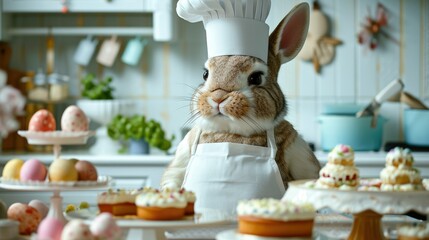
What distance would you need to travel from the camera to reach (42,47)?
11.8ft

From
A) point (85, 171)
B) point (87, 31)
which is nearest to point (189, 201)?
point (85, 171)

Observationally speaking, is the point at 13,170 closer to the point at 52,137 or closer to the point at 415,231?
the point at 52,137

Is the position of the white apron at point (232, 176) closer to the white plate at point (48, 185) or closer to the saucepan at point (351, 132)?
the white plate at point (48, 185)

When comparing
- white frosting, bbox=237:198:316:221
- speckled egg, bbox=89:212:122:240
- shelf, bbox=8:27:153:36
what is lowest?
speckled egg, bbox=89:212:122:240

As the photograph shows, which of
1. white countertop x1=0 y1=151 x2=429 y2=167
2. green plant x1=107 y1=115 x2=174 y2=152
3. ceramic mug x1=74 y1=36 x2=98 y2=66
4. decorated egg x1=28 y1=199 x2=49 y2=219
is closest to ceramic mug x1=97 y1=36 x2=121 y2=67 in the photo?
ceramic mug x1=74 y1=36 x2=98 y2=66

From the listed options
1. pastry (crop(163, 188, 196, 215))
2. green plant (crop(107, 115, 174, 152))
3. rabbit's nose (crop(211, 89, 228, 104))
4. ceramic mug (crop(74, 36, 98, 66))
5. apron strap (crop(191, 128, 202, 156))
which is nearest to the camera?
pastry (crop(163, 188, 196, 215))

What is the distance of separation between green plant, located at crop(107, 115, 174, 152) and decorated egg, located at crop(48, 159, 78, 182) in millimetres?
1812

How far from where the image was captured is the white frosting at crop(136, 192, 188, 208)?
130cm

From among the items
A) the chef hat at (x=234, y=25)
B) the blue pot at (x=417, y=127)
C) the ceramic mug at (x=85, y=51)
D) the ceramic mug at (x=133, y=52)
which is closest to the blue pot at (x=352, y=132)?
the blue pot at (x=417, y=127)

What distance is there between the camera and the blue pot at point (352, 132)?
126 inches

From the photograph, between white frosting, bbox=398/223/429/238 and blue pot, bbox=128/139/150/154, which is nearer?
white frosting, bbox=398/223/429/238

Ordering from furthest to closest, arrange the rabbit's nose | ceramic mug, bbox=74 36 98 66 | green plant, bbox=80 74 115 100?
ceramic mug, bbox=74 36 98 66, green plant, bbox=80 74 115 100, the rabbit's nose

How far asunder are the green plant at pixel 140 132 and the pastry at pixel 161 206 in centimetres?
179

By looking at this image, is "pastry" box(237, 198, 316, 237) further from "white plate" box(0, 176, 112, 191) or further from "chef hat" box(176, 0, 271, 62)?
"chef hat" box(176, 0, 271, 62)
